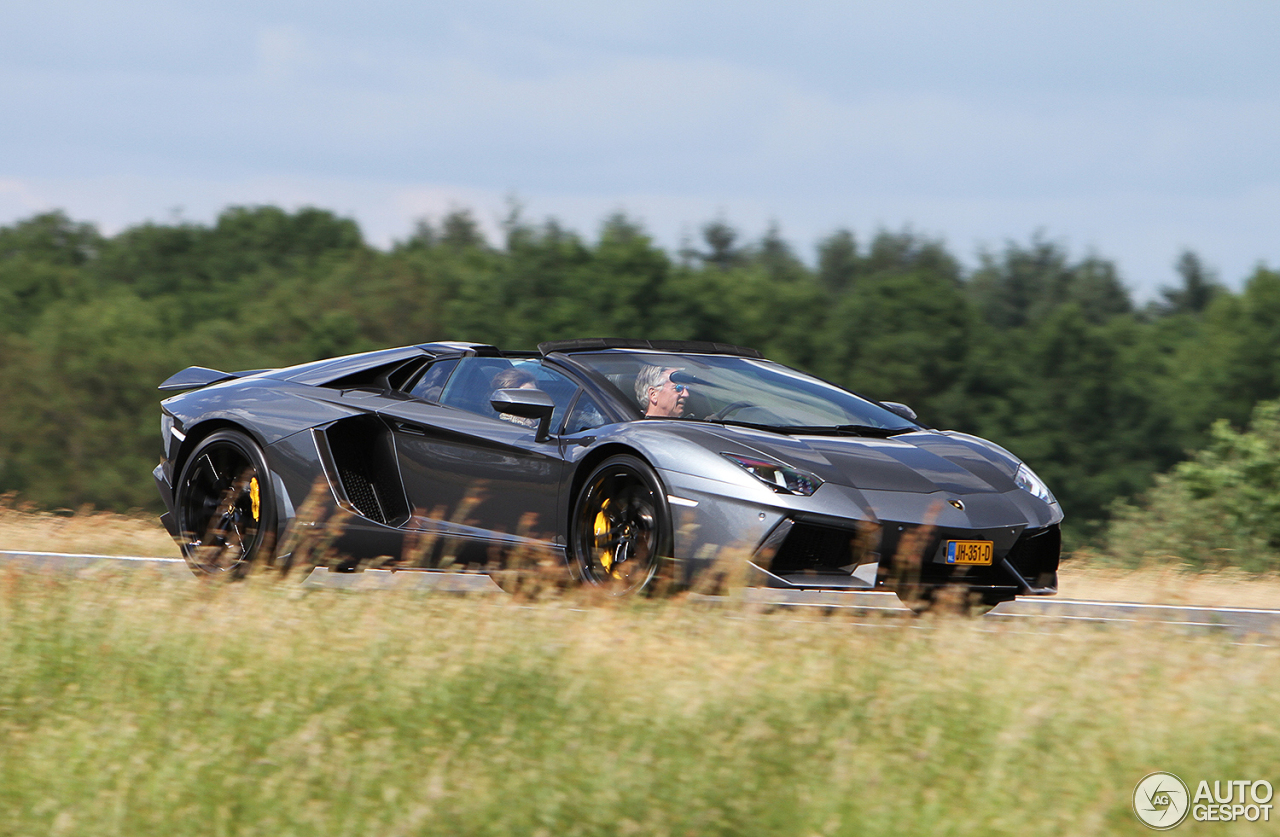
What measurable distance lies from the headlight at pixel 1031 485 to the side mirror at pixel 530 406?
6.98 ft

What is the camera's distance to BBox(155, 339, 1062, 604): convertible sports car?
593cm

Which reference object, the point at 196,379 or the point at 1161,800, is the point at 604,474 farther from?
the point at 196,379

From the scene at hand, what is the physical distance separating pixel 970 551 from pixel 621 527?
1.46m

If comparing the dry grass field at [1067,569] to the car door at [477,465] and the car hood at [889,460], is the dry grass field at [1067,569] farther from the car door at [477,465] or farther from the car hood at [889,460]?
the car door at [477,465]

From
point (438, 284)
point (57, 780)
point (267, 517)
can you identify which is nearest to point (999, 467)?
point (267, 517)

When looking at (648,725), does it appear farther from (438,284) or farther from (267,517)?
(438,284)

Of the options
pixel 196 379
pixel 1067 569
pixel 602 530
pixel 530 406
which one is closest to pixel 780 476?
pixel 602 530

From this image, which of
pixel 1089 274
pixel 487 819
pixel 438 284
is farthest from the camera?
pixel 1089 274

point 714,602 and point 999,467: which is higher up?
point 999,467

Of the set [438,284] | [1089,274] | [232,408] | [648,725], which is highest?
[1089,274]

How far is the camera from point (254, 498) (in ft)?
24.9

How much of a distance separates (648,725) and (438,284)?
191 feet

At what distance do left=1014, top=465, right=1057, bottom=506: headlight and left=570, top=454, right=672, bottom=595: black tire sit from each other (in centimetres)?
172

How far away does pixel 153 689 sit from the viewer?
4.83 m
